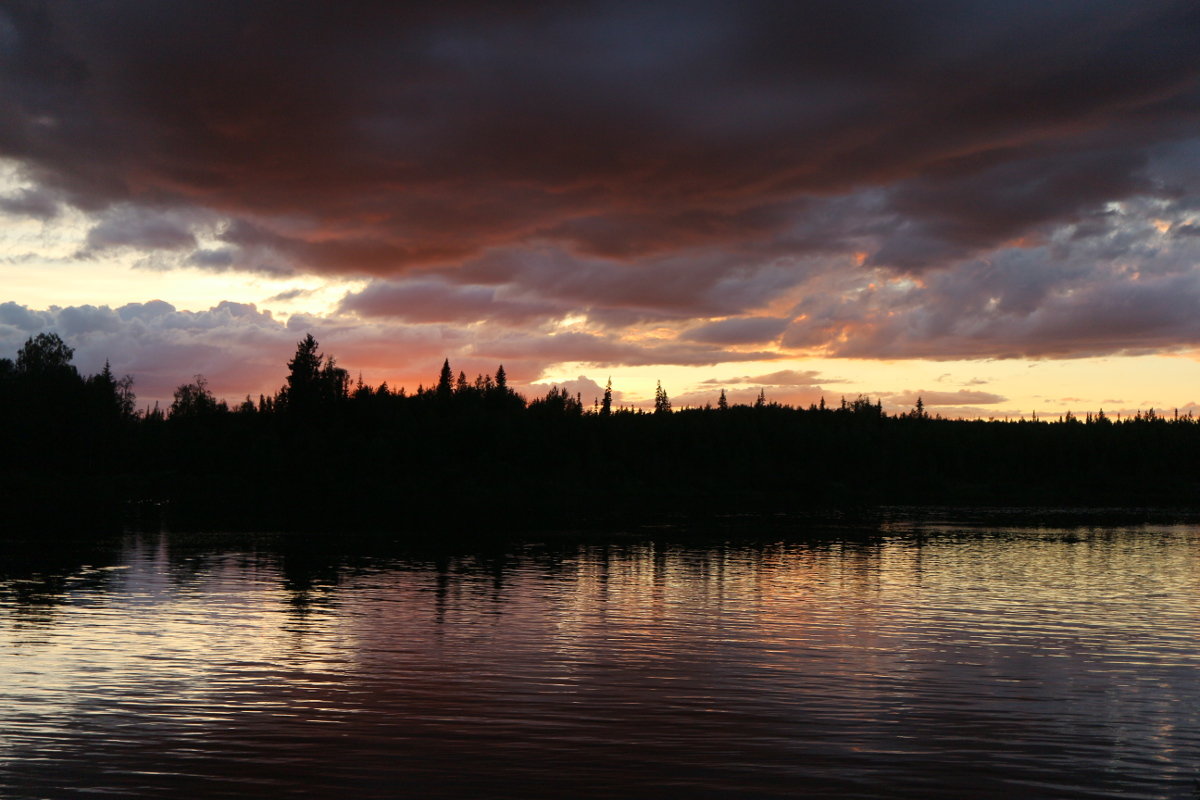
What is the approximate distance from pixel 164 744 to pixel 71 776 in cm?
276

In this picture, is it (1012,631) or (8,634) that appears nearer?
(8,634)

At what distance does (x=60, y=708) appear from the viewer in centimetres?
2783

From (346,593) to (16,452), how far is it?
160m

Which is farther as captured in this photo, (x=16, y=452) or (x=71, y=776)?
(x=16, y=452)

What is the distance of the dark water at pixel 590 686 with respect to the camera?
898 inches

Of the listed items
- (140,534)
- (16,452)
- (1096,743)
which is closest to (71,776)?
(1096,743)

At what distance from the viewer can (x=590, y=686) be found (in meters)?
32.1

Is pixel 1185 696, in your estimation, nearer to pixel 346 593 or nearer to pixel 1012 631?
pixel 1012 631

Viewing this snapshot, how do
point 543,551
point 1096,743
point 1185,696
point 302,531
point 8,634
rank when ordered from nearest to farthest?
point 1096,743 < point 1185,696 < point 8,634 < point 543,551 < point 302,531

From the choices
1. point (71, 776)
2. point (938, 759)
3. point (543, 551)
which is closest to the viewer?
point (71, 776)

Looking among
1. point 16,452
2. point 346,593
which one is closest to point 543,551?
point 346,593

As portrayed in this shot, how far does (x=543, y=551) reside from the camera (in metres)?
86.6

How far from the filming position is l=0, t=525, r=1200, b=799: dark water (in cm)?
2280

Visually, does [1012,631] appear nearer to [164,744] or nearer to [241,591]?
[164,744]
